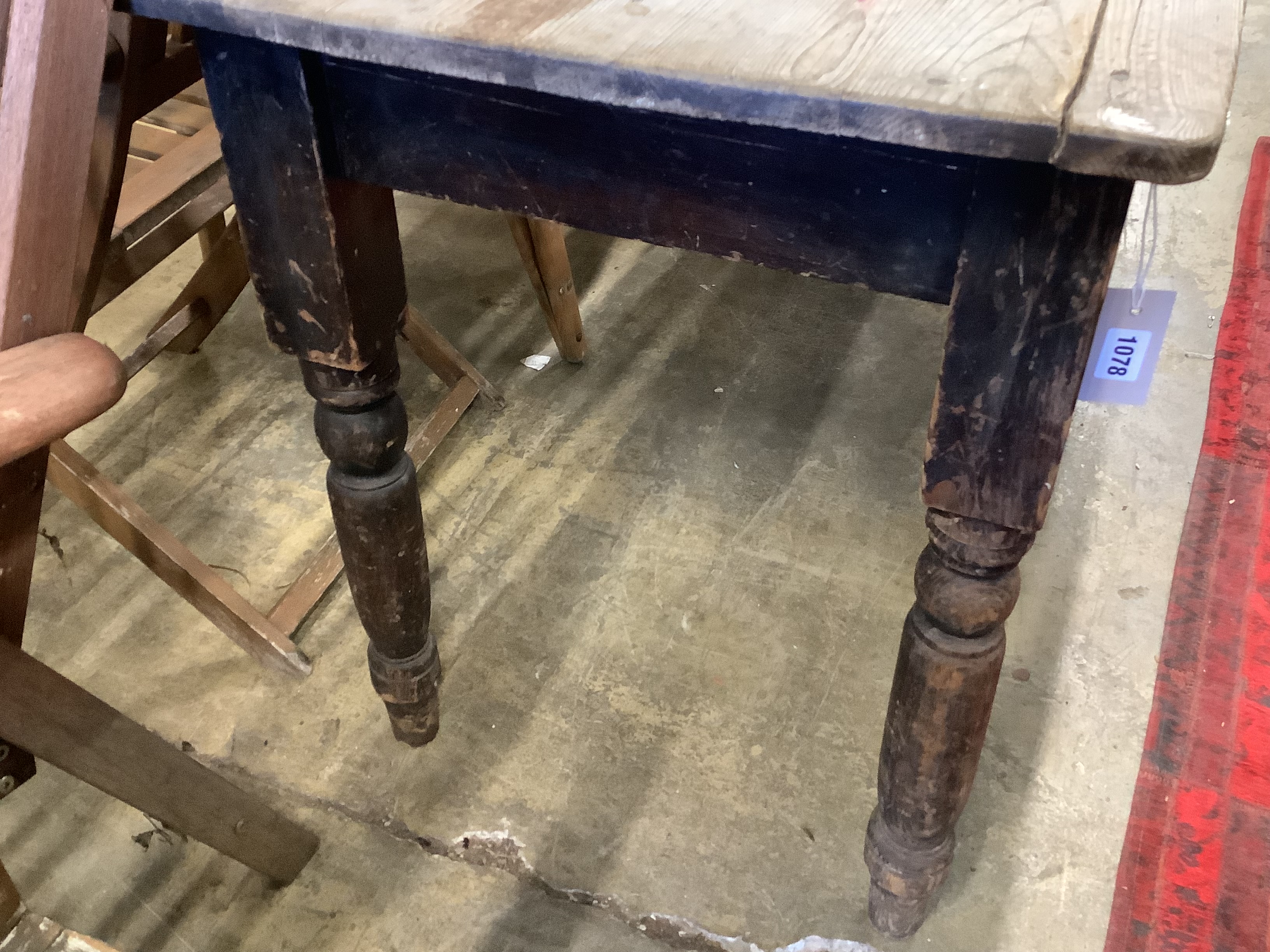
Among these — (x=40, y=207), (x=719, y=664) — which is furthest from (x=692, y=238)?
(x=719, y=664)

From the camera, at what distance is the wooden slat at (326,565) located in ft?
4.21

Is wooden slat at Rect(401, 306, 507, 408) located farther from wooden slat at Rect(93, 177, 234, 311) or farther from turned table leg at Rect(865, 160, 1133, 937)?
turned table leg at Rect(865, 160, 1133, 937)

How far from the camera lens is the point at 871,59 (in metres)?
0.50

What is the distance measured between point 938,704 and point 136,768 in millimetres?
667

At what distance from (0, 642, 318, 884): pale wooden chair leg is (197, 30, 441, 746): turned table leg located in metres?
0.22

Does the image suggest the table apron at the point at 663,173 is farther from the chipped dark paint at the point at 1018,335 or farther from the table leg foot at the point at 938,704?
the table leg foot at the point at 938,704

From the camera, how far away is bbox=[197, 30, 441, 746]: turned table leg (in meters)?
0.68

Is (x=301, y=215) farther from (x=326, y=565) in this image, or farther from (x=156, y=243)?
(x=326, y=565)

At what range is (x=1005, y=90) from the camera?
47cm

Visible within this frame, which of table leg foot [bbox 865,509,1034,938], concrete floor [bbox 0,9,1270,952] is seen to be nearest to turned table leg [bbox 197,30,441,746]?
concrete floor [bbox 0,9,1270,952]

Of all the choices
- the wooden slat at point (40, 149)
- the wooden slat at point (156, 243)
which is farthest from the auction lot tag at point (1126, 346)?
the wooden slat at point (156, 243)

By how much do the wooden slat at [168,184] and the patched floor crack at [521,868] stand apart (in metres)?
0.62

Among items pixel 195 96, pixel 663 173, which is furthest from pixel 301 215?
pixel 195 96

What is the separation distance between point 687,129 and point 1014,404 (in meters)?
0.26
